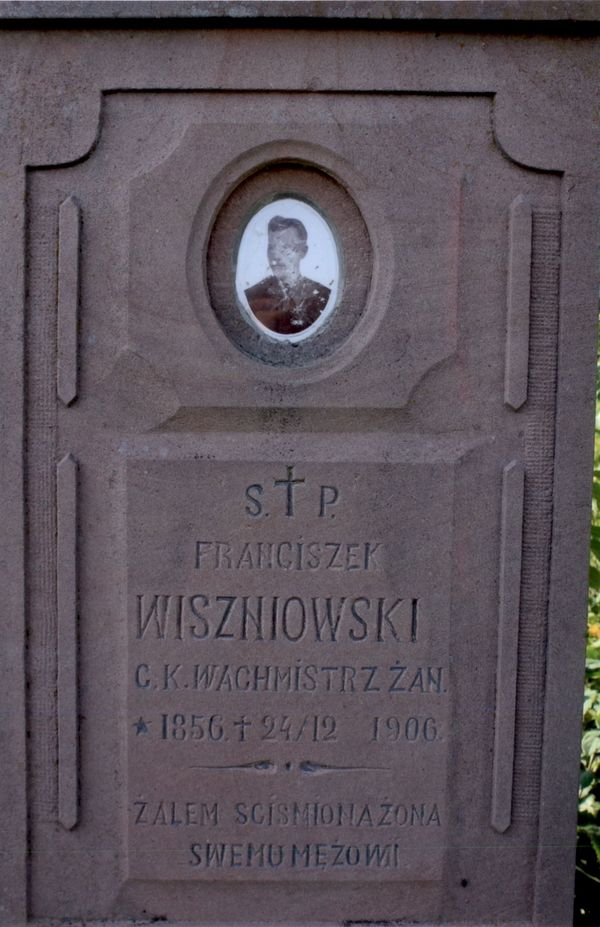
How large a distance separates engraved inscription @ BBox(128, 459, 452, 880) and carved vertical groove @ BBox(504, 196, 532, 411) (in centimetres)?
33

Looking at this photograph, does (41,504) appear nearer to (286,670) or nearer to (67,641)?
(67,641)

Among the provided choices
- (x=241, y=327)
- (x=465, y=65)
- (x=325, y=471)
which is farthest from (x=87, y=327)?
(x=465, y=65)

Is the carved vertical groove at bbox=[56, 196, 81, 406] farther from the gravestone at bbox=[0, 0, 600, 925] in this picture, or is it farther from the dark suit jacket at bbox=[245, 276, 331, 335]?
the dark suit jacket at bbox=[245, 276, 331, 335]

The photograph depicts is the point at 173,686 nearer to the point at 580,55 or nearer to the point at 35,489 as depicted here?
the point at 35,489

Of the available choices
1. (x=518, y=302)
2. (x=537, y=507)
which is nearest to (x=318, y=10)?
(x=518, y=302)

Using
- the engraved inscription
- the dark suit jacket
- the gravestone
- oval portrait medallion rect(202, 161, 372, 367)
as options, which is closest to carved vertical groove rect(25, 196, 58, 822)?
the gravestone

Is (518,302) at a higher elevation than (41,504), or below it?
higher

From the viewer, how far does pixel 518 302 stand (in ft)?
8.66

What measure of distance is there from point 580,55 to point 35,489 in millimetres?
2040

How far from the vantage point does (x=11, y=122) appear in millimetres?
2607

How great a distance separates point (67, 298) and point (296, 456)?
81 centimetres

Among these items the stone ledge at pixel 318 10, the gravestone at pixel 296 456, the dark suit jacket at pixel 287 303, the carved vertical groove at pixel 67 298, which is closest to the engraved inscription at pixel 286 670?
the gravestone at pixel 296 456

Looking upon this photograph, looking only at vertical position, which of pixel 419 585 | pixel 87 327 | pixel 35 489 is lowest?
pixel 419 585

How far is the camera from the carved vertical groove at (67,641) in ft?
8.80
